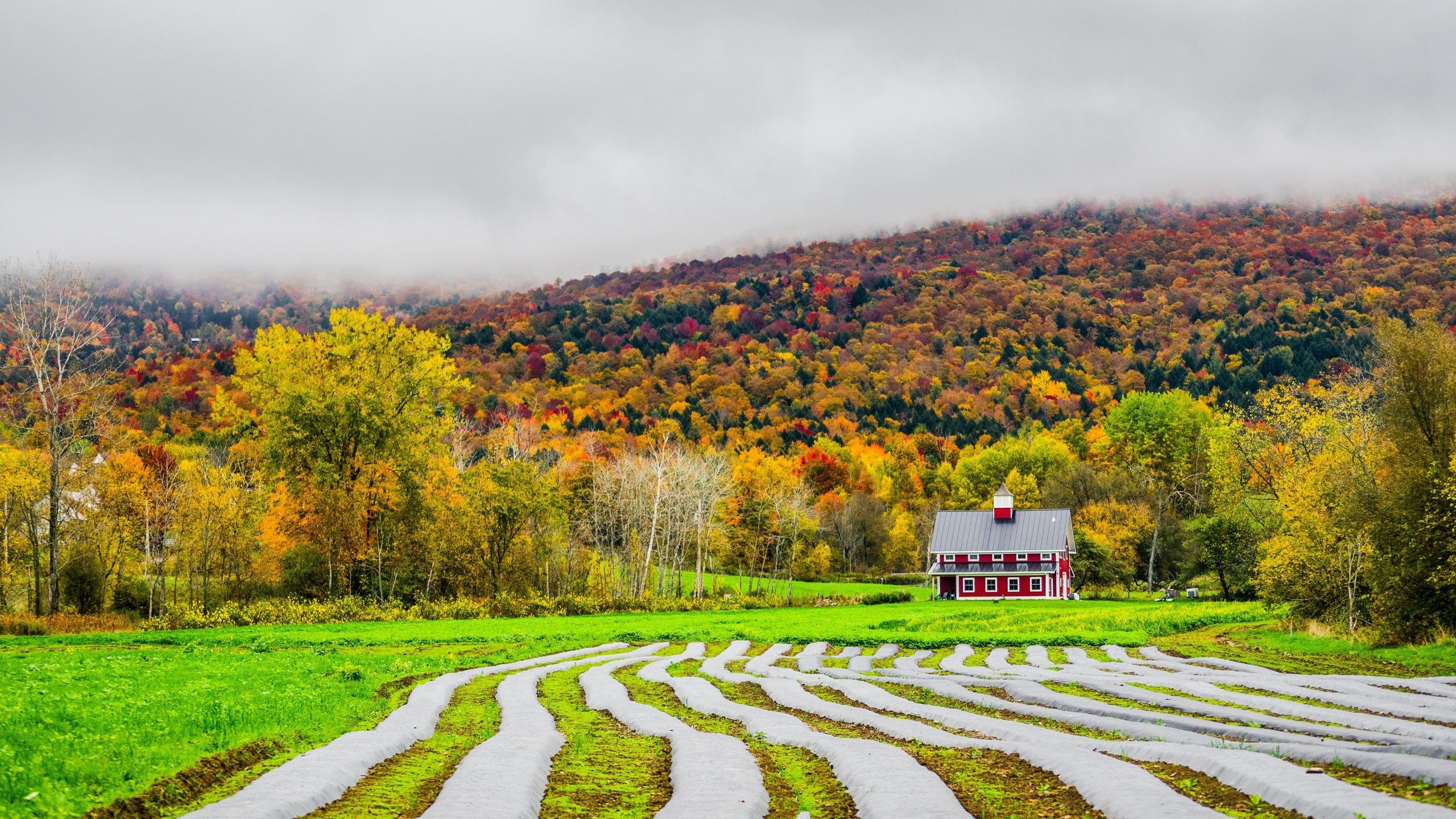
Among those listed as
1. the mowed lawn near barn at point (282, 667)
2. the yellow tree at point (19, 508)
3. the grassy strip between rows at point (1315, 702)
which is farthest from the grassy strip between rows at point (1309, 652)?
the yellow tree at point (19, 508)

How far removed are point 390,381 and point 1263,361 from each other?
128 meters

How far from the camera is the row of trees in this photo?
35.3 m

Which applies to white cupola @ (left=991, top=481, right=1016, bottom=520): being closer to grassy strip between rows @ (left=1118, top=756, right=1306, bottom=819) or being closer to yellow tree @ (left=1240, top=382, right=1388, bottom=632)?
yellow tree @ (left=1240, top=382, right=1388, bottom=632)

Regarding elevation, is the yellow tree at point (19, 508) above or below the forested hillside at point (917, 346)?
below

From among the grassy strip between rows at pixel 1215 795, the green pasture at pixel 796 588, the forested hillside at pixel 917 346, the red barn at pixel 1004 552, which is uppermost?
the forested hillside at pixel 917 346

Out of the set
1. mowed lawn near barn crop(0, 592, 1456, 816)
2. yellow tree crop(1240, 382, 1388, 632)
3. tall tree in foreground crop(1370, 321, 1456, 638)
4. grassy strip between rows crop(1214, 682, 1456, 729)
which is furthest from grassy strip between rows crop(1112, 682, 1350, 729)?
yellow tree crop(1240, 382, 1388, 632)

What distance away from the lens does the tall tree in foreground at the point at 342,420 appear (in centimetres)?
5259

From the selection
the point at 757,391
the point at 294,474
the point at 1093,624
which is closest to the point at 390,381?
the point at 294,474

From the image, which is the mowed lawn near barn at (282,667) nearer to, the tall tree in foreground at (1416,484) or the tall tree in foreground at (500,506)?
the tall tree in foreground at (1416,484)

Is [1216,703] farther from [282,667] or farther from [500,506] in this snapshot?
[500,506]

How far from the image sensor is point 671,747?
15055 millimetres

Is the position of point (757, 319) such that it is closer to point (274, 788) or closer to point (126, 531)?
point (126, 531)

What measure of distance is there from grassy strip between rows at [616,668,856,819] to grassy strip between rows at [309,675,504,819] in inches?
146

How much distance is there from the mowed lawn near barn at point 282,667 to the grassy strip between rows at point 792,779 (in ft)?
1.45
